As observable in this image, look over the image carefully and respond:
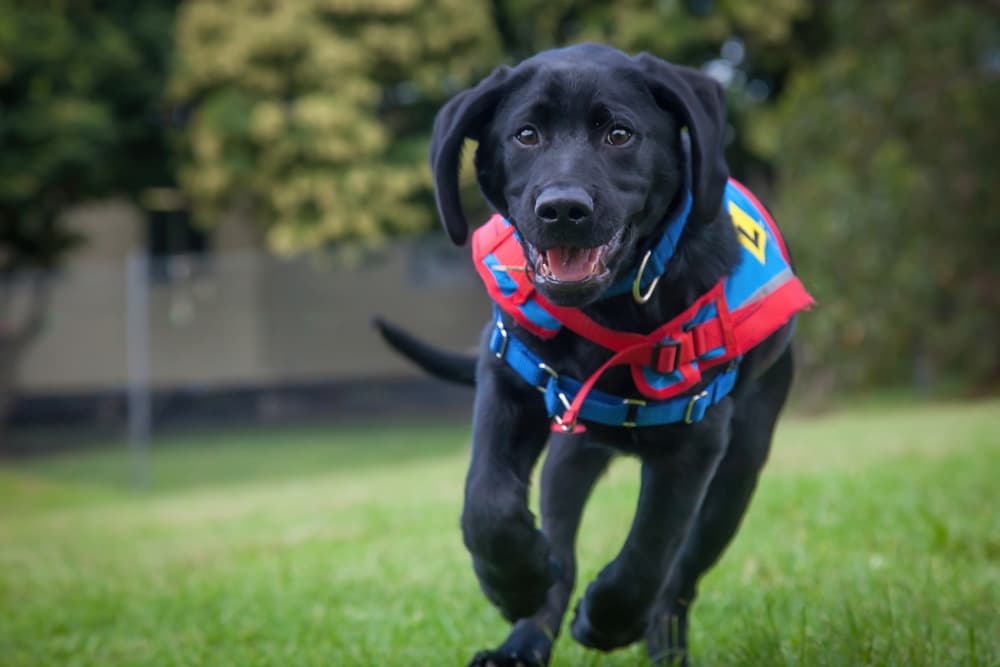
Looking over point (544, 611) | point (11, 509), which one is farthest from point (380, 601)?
point (11, 509)

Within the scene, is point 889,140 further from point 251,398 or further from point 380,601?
point 380,601

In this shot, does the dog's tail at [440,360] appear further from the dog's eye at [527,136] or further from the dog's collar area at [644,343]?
the dog's eye at [527,136]

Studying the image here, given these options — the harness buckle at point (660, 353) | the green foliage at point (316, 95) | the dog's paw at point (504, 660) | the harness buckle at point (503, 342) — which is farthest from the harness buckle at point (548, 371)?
the green foliage at point (316, 95)

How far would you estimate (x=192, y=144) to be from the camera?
19.5 meters

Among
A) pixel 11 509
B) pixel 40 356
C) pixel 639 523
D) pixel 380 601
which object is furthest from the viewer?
pixel 40 356

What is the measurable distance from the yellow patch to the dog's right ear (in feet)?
2.44

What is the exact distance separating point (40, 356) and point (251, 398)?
332cm

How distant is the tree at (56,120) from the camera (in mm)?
16938

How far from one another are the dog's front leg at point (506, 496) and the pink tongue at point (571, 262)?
0.38 metres

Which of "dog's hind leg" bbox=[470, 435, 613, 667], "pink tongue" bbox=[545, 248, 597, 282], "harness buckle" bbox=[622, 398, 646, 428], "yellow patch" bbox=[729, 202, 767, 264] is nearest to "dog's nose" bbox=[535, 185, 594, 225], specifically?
"pink tongue" bbox=[545, 248, 597, 282]

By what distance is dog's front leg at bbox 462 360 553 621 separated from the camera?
2760 mm

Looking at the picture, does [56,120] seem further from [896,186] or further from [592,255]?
[592,255]

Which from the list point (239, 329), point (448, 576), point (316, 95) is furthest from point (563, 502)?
point (316, 95)

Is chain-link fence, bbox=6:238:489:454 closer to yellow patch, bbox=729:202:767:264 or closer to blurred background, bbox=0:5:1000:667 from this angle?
blurred background, bbox=0:5:1000:667
